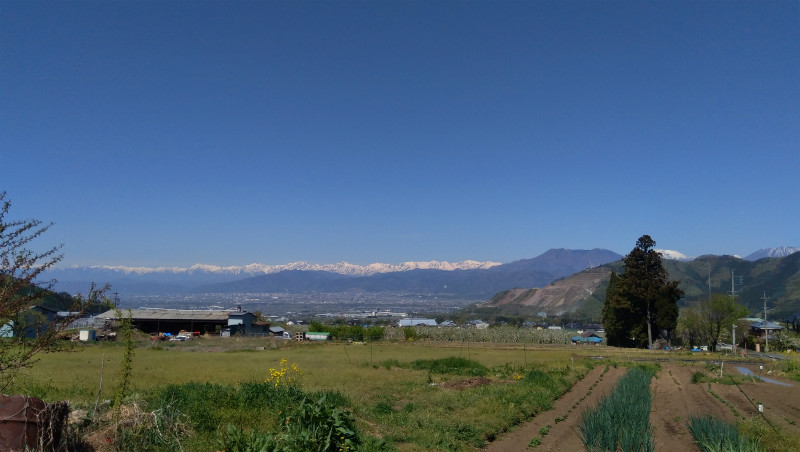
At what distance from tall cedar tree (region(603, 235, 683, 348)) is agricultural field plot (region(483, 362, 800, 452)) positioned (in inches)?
931

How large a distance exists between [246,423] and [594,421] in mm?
7128

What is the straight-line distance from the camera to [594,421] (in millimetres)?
10570

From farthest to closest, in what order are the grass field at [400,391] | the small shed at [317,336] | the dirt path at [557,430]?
the small shed at [317,336] < the grass field at [400,391] < the dirt path at [557,430]

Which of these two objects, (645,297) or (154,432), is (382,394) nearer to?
(154,432)

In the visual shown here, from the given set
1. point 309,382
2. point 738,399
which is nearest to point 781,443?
point 738,399

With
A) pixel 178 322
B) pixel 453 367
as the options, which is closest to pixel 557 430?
pixel 453 367

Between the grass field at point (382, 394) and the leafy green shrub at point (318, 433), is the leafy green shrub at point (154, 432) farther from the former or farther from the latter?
the leafy green shrub at point (318, 433)

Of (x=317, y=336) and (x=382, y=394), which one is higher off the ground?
(x=382, y=394)

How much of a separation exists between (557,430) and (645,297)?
44237 mm

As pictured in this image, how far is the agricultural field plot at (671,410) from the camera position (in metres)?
11.9

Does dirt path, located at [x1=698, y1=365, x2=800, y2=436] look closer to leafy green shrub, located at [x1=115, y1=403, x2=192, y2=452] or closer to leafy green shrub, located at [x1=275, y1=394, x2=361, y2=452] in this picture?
leafy green shrub, located at [x1=275, y1=394, x2=361, y2=452]

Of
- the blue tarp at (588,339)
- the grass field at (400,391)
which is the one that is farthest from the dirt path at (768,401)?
the blue tarp at (588,339)

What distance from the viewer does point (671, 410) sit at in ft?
55.3

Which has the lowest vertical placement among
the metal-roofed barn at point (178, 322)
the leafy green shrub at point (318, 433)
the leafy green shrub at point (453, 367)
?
the metal-roofed barn at point (178, 322)
